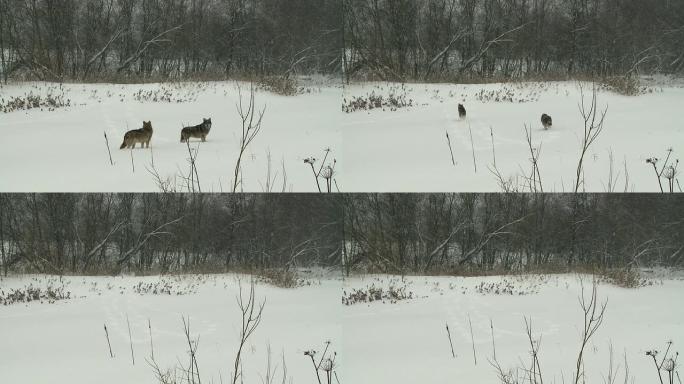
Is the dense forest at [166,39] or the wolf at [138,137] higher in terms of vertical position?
the dense forest at [166,39]

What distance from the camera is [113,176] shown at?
484cm

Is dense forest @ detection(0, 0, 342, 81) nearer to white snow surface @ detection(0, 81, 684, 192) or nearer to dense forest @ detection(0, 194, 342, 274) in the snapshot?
white snow surface @ detection(0, 81, 684, 192)

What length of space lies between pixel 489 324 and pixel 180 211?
5.61 feet

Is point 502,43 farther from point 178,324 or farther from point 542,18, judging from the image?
point 178,324

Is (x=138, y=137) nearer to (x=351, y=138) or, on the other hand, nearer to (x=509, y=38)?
(x=351, y=138)

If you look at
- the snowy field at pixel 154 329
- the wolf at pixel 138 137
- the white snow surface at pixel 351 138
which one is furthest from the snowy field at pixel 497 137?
the wolf at pixel 138 137

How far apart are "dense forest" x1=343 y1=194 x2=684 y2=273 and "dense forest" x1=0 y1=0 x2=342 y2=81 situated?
861mm

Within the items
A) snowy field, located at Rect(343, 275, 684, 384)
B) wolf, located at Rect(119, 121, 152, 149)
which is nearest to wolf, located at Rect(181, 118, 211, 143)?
wolf, located at Rect(119, 121, 152, 149)

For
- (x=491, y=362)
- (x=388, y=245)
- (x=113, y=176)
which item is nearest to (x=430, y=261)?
(x=388, y=245)

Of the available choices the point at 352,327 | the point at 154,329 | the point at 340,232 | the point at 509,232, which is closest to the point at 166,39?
the point at 340,232

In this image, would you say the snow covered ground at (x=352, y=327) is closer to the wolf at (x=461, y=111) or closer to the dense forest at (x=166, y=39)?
the wolf at (x=461, y=111)

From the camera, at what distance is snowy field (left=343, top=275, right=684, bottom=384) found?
4781mm

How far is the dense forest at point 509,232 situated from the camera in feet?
15.9

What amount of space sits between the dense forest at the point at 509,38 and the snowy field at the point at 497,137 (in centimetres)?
9
